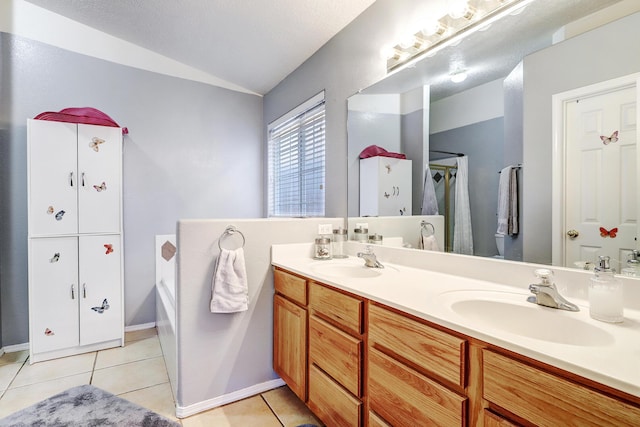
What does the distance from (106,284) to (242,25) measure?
235 centimetres

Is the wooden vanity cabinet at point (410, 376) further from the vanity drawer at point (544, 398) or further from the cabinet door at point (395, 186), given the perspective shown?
the cabinet door at point (395, 186)

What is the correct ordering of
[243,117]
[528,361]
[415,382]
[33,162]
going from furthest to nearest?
[243,117] → [33,162] → [415,382] → [528,361]

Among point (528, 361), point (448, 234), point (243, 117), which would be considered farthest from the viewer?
point (243, 117)

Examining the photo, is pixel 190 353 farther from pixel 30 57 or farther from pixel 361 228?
pixel 30 57

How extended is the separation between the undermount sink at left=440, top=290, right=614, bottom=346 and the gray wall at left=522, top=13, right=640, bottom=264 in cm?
28

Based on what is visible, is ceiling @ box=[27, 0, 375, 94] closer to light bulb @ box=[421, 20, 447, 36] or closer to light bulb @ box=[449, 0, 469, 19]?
light bulb @ box=[421, 20, 447, 36]

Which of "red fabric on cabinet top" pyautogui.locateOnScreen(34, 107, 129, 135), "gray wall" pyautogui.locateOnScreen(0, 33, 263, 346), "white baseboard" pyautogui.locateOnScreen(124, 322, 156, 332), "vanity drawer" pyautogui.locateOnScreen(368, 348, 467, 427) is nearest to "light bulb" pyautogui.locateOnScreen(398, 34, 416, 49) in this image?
"vanity drawer" pyautogui.locateOnScreen(368, 348, 467, 427)

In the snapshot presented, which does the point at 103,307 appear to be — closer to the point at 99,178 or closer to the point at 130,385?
the point at 130,385

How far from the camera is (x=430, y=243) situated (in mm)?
1648

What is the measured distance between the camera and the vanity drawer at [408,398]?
34.0 inches

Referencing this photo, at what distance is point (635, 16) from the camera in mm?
976

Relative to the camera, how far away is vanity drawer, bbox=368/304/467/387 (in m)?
0.85

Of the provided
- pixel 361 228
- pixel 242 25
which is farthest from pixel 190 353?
pixel 242 25

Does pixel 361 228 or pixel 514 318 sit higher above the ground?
pixel 361 228
